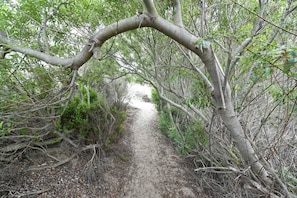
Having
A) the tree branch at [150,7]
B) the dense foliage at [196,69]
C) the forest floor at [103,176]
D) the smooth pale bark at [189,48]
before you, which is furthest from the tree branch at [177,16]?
the forest floor at [103,176]

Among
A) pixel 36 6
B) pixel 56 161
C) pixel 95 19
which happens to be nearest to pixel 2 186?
pixel 56 161

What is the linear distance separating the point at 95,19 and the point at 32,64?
1.60 meters

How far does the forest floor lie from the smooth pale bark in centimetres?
260

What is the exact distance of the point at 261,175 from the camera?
1753 mm

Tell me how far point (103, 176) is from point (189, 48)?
13.4ft

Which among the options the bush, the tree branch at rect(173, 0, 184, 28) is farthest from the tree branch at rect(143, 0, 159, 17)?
the bush

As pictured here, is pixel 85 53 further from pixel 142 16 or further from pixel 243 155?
pixel 243 155

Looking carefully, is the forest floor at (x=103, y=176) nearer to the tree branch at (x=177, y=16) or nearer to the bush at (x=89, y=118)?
the bush at (x=89, y=118)

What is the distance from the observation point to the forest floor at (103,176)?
2924mm

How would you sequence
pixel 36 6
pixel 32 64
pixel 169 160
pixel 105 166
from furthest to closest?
pixel 169 160 < pixel 105 166 < pixel 36 6 < pixel 32 64

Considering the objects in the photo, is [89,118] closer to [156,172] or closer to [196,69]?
[156,172]

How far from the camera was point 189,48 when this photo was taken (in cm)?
148

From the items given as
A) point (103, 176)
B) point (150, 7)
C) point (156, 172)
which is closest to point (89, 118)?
point (103, 176)

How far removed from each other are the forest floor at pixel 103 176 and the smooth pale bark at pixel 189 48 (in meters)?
2.60
